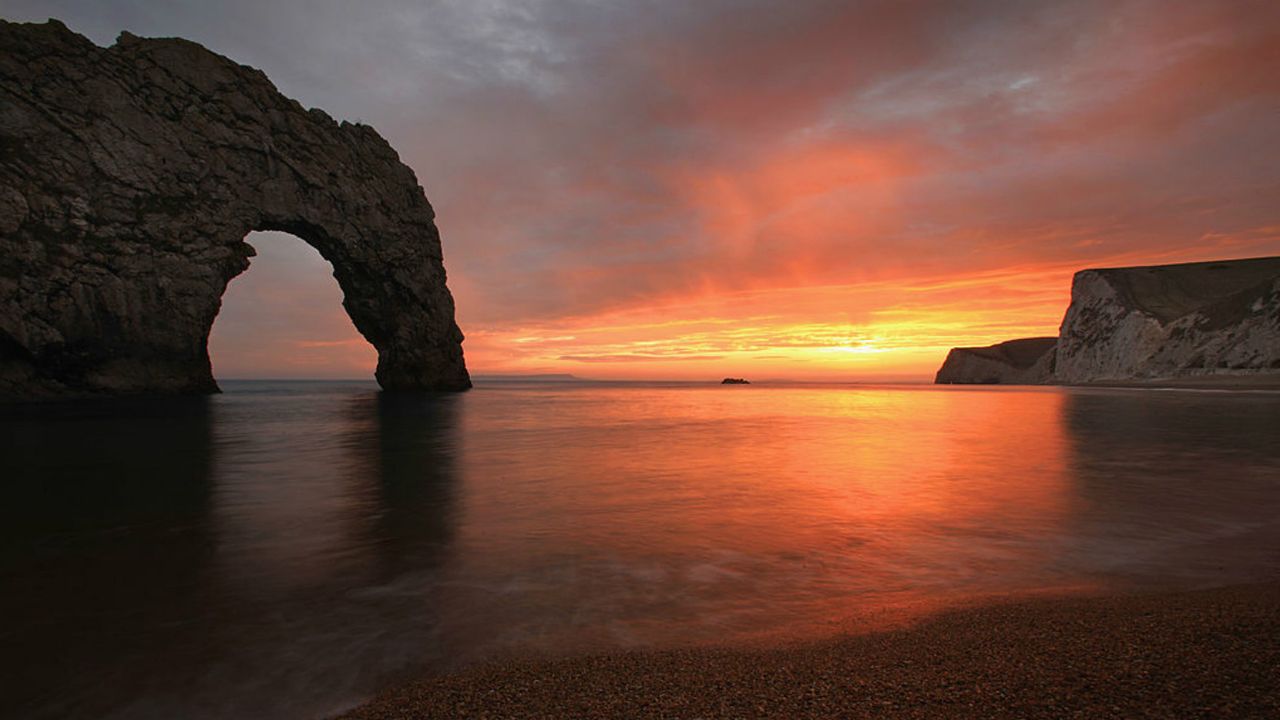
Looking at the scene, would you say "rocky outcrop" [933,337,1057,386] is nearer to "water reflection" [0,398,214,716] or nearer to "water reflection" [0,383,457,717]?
"water reflection" [0,383,457,717]

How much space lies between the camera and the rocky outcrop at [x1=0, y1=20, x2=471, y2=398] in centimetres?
3372

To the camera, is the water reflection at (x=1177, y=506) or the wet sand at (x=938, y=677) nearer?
the wet sand at (x=938, y=677)

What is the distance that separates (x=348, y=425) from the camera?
2619 centimetres

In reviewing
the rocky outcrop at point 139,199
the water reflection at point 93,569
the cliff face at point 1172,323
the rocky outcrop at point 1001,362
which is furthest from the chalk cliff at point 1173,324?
the rocky outcrop at point 139,199

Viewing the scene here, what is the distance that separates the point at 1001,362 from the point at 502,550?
157547 mm

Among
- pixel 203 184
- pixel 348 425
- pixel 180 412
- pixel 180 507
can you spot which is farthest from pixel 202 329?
pixel 180 507

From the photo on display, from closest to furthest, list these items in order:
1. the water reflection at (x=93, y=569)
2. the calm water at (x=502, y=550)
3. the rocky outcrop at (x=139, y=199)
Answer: the water reflection at (x=93, y=569)
the calm water at (x=502, y=550)
the rocky outcrop at (x=139, y=199)

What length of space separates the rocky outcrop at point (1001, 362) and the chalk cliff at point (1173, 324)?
2236cm

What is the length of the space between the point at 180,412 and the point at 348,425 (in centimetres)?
1273

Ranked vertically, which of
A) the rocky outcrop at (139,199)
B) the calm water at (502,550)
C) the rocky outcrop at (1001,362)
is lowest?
the calm water at (502,550)

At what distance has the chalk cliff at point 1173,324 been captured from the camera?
6800 cm

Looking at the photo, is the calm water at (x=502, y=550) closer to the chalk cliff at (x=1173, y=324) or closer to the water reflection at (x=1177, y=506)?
the water reflection at (x=1177, y=506)

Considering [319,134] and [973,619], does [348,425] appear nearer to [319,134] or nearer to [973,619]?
[973,619]

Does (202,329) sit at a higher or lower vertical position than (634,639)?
higher
